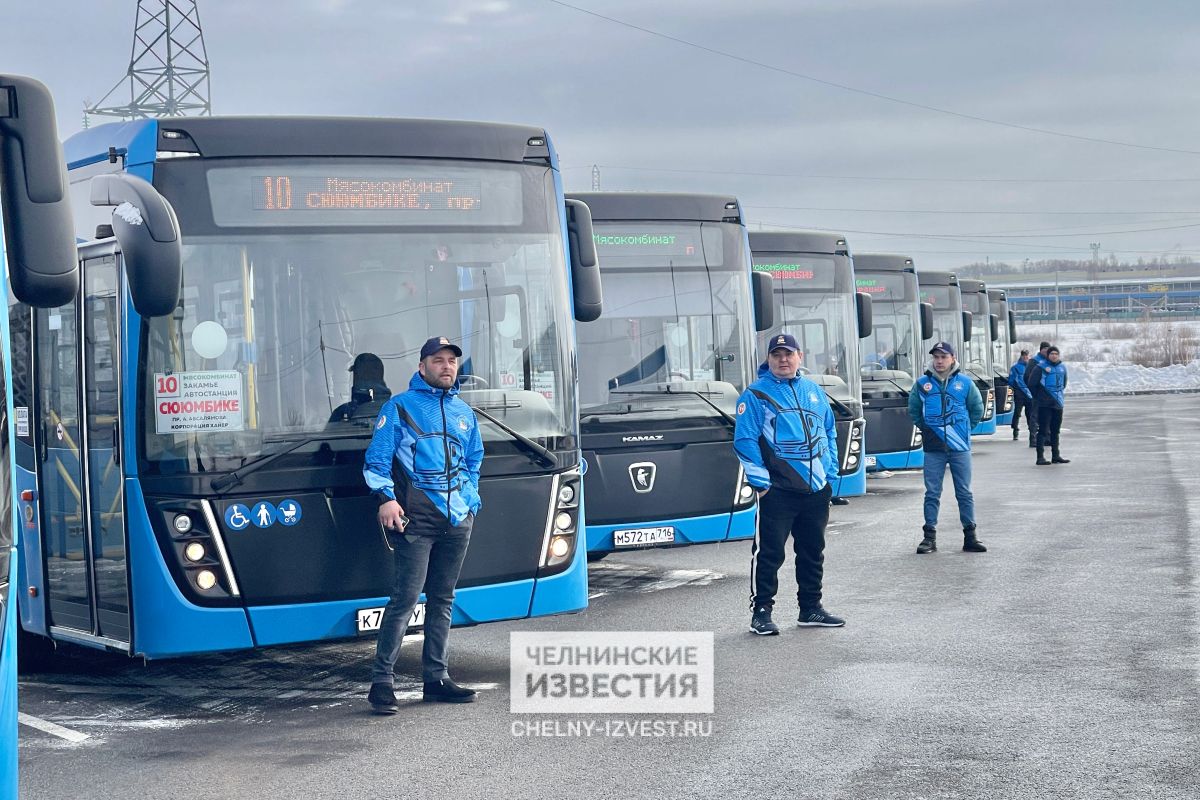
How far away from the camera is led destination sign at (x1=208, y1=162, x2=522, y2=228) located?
737 centimetres

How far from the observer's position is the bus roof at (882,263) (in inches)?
907

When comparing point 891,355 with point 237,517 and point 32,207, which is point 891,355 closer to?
point 237,517

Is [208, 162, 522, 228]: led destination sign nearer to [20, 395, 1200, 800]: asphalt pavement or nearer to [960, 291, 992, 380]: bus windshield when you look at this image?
[20, 395, 1200, 800]: asphalt pavement

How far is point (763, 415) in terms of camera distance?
9203 mm

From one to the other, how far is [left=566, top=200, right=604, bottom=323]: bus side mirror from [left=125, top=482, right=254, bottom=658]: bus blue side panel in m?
2.61

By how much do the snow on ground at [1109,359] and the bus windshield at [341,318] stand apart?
5610 cm

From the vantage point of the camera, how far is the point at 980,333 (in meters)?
32.0

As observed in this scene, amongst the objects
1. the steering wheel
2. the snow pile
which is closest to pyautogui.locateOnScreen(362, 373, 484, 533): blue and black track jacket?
the steering wheel

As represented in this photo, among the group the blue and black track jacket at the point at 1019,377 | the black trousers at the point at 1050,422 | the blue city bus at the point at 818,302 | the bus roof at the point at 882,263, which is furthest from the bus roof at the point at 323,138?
the blue and black track jacket at the point at 1019,377

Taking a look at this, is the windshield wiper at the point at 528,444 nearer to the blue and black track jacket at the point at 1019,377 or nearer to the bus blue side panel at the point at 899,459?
the bus blue side panel at the point at 899,459

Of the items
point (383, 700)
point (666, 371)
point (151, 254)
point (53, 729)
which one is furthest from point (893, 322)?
point (151, 254)

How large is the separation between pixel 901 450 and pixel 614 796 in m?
15.7

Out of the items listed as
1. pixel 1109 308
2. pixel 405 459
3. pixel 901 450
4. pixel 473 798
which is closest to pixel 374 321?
pixel 405 459

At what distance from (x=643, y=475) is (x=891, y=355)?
11717 mm
